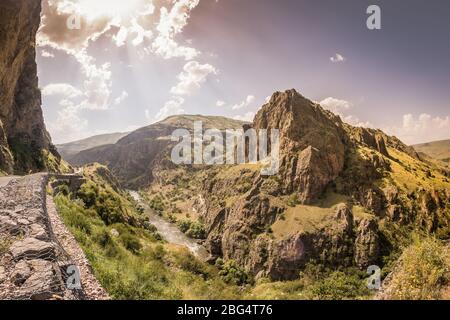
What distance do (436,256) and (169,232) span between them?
121 metres

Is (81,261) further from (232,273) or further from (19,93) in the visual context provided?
(19,93)

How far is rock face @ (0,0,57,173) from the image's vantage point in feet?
183

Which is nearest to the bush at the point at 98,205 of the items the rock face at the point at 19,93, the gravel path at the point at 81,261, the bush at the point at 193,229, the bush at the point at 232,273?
the rock face at the point at 19,93

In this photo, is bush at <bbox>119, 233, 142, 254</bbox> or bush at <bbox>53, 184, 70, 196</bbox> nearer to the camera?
bush at <bbox>119, 233, 142, 254</bbox>

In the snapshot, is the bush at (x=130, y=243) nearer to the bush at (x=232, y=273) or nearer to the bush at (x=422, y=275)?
the bush at (x=422, y=275)

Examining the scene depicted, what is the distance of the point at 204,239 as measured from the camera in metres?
120

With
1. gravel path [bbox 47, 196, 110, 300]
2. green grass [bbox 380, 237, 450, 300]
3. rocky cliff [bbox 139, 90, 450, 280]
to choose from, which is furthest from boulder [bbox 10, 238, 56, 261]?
rocky cliff [bbox 139, 90, 450, 280]

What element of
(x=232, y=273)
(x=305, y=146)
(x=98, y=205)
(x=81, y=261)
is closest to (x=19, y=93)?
(x=98, y=205)

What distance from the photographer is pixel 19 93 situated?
8319 cm

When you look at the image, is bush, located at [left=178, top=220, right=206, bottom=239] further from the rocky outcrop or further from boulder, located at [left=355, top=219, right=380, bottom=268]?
the rocky outcrop

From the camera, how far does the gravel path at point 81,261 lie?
10.7 meters

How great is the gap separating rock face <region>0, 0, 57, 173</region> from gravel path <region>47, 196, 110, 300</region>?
3537 centimetres

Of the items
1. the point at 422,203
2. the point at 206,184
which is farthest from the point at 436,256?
the point at 206,184

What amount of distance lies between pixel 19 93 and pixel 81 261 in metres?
88.9
